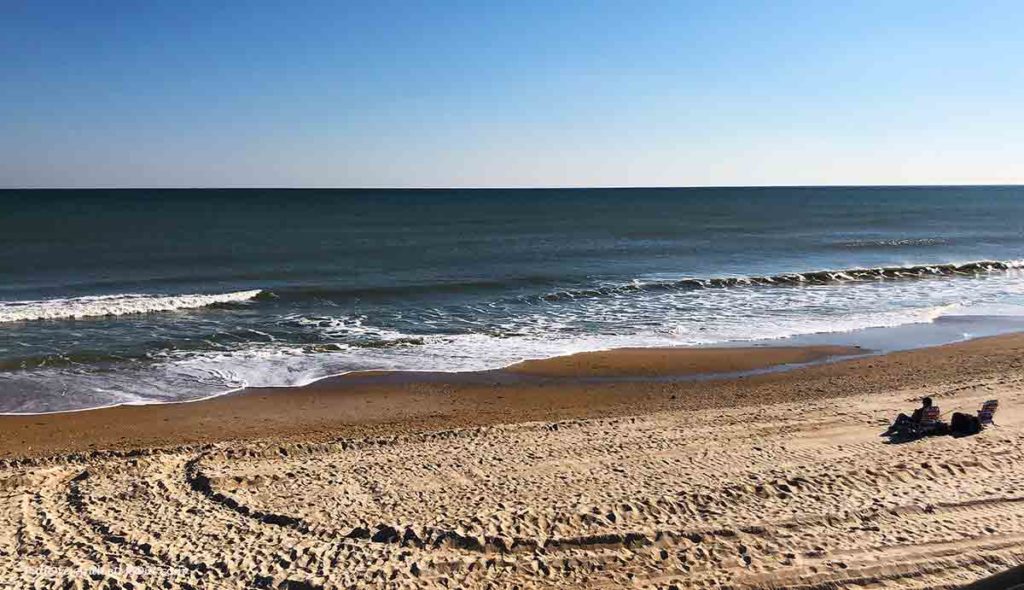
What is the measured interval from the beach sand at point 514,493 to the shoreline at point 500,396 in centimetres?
10

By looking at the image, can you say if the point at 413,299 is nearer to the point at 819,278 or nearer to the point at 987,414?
the point at 819,278

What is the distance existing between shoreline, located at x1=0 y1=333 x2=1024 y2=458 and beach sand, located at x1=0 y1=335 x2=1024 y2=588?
0.10 meters

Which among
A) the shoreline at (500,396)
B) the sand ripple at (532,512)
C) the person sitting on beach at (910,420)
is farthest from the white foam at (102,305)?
the person sitting on beach at (910,420)

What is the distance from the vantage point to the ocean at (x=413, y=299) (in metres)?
19.0

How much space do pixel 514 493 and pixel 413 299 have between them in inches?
750

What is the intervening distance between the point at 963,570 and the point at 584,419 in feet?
23.4

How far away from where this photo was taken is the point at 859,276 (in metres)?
35.7

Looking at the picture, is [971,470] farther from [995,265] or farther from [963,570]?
[995,265]

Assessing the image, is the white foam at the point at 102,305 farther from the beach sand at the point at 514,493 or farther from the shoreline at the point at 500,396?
the beach sand at the point at 514,493

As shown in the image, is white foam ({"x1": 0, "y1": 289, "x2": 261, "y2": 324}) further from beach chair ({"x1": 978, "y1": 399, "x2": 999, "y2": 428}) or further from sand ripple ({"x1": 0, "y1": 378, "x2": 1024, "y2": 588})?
beach chair ({"x1": 978, "y1": 399, "x2": 999, "y2": 428})

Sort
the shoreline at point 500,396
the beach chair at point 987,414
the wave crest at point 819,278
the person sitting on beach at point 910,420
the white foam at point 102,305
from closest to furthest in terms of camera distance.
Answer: the person sitting on beach at point 910,420 → the beach chair at point 987,414 → the shoreline at point 500,396 → the white foam at point 102,305 → the wave crest at point 819,278

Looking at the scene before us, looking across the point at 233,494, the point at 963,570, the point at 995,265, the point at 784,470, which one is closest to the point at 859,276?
the point at 995,265

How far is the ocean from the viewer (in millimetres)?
18953

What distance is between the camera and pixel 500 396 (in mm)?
16344
